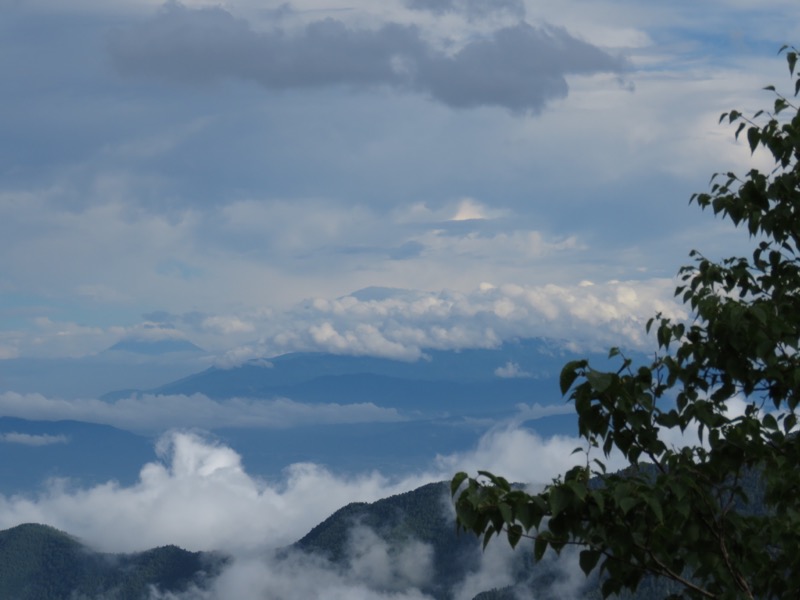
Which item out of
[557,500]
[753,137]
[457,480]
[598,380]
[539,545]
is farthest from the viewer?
[753,137]

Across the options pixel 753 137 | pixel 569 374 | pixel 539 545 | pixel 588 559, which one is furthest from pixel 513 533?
pixel 753 137

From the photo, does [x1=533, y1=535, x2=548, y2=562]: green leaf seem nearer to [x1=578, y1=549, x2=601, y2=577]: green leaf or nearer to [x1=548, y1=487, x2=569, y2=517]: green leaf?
[x1=578, y1=549, x2=601, y2=577]: green leaf

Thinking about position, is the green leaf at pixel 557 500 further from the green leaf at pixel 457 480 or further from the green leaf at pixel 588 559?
the green leaf at pixel 588 559

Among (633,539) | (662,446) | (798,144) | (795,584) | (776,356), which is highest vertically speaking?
(798,144)

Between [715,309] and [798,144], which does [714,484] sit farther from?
[798,144]

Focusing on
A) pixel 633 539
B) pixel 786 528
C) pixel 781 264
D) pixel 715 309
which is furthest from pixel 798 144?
pixel 633 539

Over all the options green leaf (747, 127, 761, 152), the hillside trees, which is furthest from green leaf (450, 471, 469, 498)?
green leaf (747, 127, 761, 152)

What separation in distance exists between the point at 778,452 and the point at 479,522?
181 inches

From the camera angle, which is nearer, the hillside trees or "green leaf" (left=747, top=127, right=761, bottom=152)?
the hillside trees

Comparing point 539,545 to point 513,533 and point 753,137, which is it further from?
point 753,137

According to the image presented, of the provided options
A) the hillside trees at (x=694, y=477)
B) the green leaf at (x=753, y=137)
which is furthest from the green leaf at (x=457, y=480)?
the green leaf at (x=753, y=137)

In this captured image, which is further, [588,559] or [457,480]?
[588,559]

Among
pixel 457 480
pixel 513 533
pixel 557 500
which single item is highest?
pixel 457 480

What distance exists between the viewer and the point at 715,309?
1157 cm
